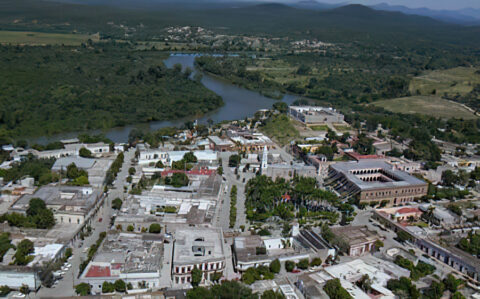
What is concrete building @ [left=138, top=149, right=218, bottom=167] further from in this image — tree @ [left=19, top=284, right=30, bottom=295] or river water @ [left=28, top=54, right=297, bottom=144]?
tree @ [left=19, top=284, right=30, bottom=295]

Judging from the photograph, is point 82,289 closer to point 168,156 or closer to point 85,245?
point 85,245

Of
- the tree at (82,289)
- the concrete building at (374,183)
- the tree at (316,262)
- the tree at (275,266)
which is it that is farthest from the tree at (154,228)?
the concrete building at (374,183)

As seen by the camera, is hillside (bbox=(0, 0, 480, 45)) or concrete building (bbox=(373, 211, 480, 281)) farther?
hillside (bbox=(0, 0, 480, 45))

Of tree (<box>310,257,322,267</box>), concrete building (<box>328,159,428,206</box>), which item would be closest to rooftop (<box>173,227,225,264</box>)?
tree (<box>310,257,322,267</box>)

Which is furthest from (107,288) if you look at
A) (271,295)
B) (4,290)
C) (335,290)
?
(335,290)

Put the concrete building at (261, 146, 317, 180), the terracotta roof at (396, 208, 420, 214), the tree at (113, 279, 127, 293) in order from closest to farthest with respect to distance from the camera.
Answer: the tree at (113, 279, 127, 293) → the terracotta roof at (396, 208, 420, 214) → the concrete building at (261, 146, 317, 180)

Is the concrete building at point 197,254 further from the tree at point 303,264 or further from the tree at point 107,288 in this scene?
the tree at point 303,264
